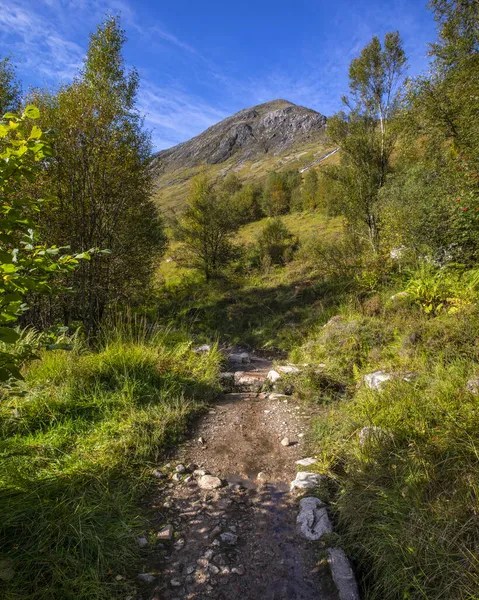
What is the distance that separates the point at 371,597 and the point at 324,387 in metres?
3.08

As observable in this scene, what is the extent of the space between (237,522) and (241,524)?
0.04 metres

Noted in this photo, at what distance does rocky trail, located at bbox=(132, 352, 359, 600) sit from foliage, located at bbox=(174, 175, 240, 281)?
12.0 metres

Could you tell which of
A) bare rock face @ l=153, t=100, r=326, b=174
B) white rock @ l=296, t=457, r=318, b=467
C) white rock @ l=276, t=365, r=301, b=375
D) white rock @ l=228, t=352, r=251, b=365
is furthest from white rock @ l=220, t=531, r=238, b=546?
bare rock face @ l=153, t=100, r=326, b=174

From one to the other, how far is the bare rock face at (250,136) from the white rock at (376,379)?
146 metres

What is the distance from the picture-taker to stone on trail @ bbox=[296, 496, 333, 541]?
93.9 inches

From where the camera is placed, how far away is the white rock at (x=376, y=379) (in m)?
4.05

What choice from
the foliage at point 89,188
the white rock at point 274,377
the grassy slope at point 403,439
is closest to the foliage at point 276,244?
the grassy slope at point 403,439

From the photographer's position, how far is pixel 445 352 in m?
4.36

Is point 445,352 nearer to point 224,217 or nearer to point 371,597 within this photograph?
point 371,597

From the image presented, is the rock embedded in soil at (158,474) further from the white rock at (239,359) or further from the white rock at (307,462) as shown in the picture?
the white rock at (239,359)

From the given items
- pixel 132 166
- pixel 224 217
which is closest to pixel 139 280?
pixel 132 166

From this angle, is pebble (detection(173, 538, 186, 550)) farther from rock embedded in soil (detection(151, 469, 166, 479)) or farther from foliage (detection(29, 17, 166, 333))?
foliage (detection(29, 17, 166, 333))

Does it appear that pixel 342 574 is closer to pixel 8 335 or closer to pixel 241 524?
pixel 241 524

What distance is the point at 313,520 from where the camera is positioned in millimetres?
2475
